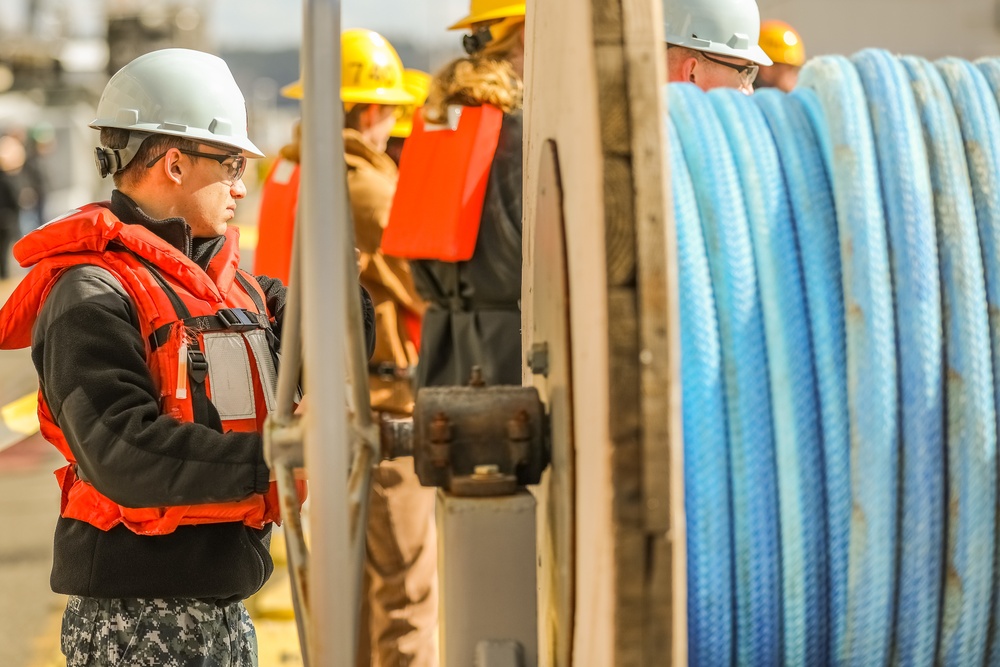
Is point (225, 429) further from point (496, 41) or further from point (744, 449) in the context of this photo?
point (496, 41)

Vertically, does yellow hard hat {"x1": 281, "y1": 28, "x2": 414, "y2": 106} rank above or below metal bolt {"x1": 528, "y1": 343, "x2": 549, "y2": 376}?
above

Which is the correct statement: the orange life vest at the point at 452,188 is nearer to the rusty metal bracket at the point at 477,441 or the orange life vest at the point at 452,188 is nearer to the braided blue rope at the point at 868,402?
the rusty metal bracket at the point at 477,441

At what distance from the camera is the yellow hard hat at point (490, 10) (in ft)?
14.2

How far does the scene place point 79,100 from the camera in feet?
115

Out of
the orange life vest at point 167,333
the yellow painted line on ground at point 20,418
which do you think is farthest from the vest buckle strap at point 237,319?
the yellow painted line on ground at point 20,418

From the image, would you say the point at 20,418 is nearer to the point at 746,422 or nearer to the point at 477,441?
the point at 477,441

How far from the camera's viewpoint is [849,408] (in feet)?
5.57

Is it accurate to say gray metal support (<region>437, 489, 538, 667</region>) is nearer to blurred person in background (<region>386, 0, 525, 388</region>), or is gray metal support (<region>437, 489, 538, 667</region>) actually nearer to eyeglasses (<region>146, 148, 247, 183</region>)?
eyeglasses (<region>146, 148, 247, 183</region>)

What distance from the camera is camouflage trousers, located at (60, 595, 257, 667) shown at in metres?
2.55

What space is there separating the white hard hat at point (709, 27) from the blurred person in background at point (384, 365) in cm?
144

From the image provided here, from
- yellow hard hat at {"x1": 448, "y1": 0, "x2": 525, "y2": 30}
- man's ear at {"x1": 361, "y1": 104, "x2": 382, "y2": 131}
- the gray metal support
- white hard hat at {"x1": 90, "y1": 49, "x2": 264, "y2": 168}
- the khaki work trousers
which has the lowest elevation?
the khaki work trousers

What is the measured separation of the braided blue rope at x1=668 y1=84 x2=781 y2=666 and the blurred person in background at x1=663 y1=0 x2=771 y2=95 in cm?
167

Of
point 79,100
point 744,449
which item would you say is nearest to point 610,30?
point 744,449

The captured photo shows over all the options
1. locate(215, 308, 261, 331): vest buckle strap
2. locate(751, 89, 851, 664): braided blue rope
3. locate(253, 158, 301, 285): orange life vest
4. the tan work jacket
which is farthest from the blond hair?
locate(751, 89, 851, 664): braided blue rope
